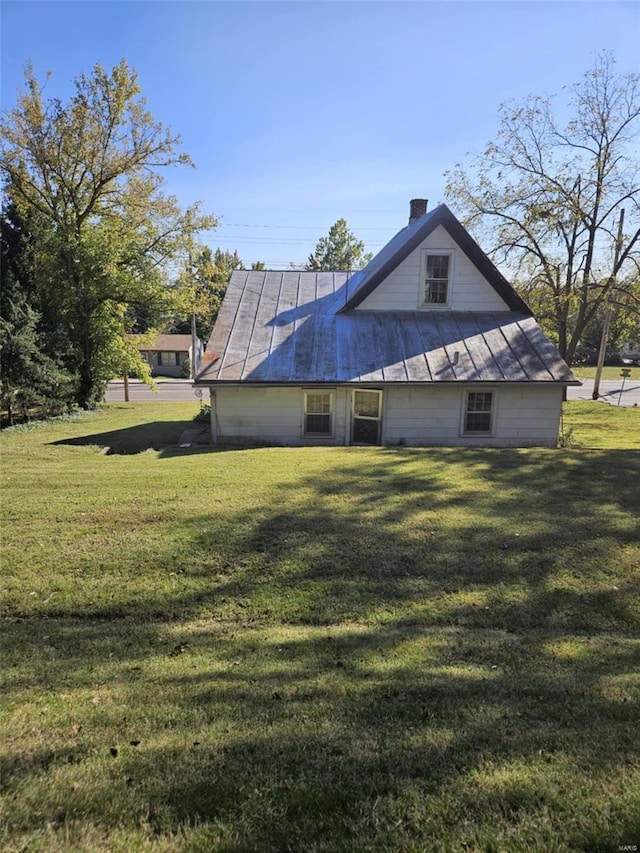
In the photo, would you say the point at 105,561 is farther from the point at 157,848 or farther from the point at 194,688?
the point at 157,848

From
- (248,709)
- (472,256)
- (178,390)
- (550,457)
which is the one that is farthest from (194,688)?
(178,390)

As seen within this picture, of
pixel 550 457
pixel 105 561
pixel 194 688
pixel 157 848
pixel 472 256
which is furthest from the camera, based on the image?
pixel 472 256

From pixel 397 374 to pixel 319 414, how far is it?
244 cm

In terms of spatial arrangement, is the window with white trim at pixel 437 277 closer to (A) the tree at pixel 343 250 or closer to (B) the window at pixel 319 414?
(B) the window at pixel 319 414

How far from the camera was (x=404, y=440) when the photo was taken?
44.5ft

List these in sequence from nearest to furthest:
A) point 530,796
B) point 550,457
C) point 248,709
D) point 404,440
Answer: point 530,796
point 248,709
point 550,457
point 404,440

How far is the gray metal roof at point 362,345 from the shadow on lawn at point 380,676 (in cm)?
679

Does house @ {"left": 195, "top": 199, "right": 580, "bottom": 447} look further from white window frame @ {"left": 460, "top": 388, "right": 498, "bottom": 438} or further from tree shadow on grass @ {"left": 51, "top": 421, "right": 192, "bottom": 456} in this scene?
tree shadow on grass @ {"left": 51, "top": 421, "right": 192, "bottom": 456}

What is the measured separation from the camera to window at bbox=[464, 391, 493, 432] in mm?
13703

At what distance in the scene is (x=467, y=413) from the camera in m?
13.7

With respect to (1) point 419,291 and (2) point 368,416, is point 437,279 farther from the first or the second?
(2) point 368,416

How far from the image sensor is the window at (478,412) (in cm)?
1370

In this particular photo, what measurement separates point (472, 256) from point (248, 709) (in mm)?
15339

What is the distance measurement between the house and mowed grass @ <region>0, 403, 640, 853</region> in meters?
5.42
